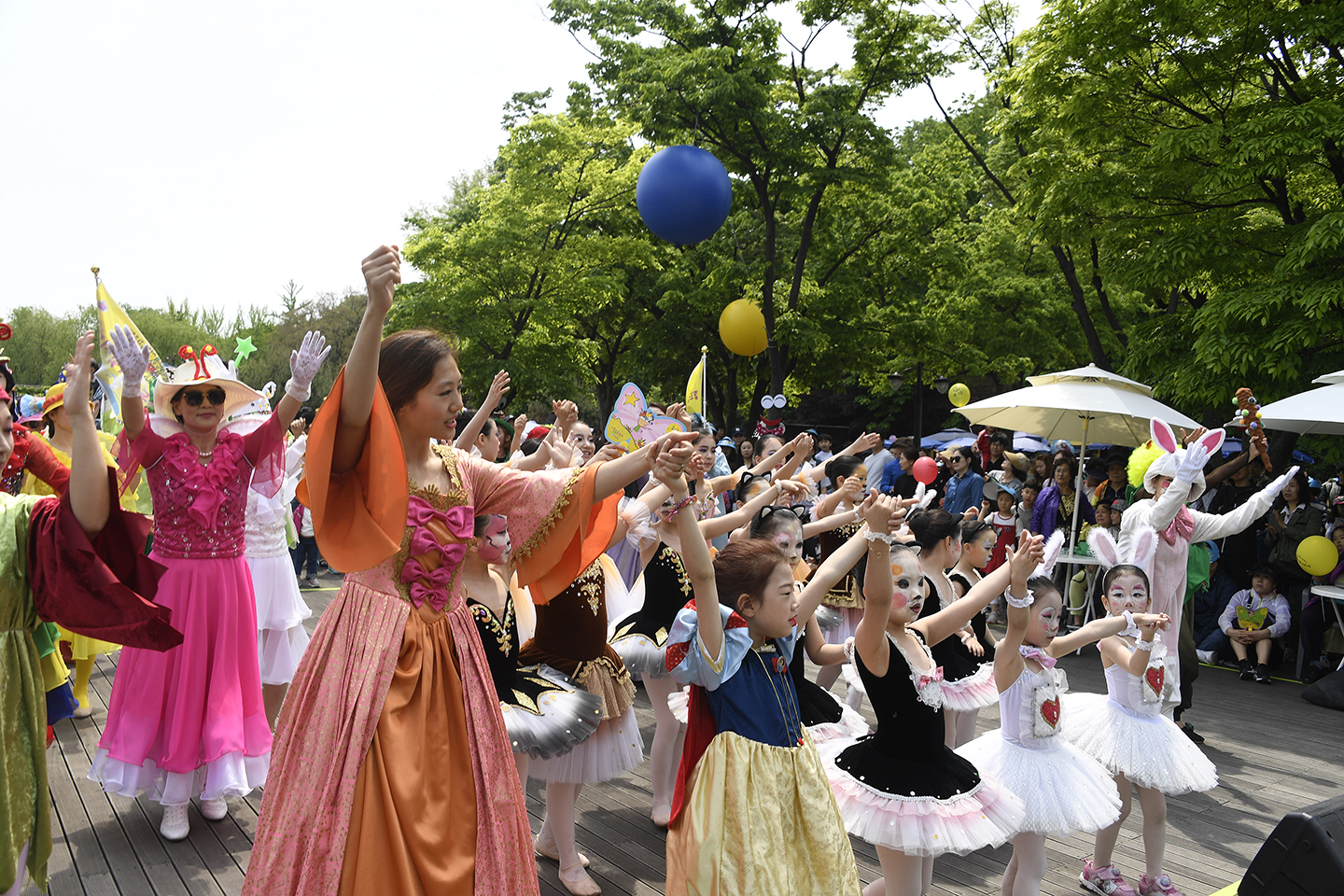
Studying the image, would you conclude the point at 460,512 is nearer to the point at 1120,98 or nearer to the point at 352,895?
the point at 352,895

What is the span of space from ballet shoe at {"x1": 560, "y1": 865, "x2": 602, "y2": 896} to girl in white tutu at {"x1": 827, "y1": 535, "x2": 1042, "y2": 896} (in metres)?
1.13

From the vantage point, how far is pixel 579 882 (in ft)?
12.5

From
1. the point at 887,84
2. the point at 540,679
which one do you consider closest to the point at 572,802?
the point at 540,679

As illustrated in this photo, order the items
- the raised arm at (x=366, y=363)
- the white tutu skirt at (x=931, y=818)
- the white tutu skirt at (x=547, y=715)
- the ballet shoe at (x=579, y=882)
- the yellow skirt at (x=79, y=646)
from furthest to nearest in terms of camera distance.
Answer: the yellow skirt at (x=79, y=646) < the ballet shoe at (x=579, y=882) < the white tutu skirt at (x=547, y=715) < the white tutu skirt at (x=931, y=818) < the raised arm at (x=366, y=363)

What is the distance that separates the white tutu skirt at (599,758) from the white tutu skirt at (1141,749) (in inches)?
76.2

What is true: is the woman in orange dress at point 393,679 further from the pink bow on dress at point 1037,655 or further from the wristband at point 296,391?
the pink bow on dress at point 1037,655

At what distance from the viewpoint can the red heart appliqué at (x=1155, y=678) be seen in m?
4.17

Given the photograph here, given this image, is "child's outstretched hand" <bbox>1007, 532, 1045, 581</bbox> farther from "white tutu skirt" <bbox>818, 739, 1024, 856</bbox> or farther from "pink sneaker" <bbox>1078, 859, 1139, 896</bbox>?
"pink sneaker" <bbox>1078, 859, 1139, 896</bbox>

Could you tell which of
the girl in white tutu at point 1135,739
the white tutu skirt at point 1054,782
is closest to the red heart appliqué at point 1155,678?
the girl in white tutu at point 1135,739

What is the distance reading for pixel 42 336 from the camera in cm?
5359

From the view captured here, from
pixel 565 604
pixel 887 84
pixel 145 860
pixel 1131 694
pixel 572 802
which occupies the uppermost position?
pixel 887 84

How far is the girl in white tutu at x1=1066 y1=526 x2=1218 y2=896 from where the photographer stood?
3.90m

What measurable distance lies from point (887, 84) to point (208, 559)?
15.5 metres

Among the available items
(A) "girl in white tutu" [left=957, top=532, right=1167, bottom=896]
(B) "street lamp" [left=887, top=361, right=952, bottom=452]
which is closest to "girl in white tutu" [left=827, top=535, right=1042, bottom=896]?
(A) "girl in white tutu" [left=957, top=532, right=1167, bottom=896]
